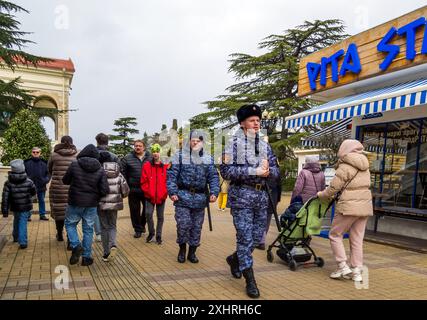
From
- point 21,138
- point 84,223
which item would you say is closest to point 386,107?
point 84,223

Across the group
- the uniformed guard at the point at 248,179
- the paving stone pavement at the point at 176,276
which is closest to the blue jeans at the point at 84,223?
the paving stone pavement at the point at 176,276

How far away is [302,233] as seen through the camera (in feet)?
17.6

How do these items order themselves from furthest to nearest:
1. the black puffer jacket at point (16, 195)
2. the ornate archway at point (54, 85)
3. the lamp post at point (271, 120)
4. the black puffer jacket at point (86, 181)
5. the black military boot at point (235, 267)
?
the ornate archway at point (54, 85), the lamp post at point (271, 120), the black puffer jacket at point (16, 195), the black puffer jacket at point (86, 181), the black military boot at point (235, 267)

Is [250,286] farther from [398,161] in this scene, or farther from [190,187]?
[398,161]

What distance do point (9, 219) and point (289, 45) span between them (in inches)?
746

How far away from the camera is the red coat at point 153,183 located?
667cm

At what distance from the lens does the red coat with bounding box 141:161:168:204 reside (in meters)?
6.67

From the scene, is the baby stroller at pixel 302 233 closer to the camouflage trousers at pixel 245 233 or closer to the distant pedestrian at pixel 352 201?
the distant pedestrian at pixel 352 201

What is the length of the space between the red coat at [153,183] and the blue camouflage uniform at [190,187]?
1367mm

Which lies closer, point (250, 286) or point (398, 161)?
point (250, 286)

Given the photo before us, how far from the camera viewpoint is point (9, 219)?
8930 mm

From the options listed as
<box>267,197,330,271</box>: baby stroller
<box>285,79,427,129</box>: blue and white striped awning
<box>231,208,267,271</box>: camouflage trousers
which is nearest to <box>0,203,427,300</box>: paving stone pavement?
<box>267,197,330,271</box>: baby stroller

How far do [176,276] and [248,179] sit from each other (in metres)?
1.61

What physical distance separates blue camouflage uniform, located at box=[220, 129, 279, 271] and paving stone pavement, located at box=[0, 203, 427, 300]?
573 mm
